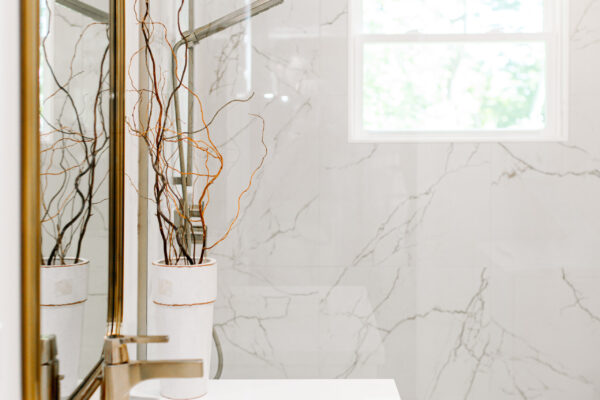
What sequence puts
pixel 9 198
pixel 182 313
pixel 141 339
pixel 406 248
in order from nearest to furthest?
pixel 9 198, pixel 141 339, pixel 182 313, pixel 406 248

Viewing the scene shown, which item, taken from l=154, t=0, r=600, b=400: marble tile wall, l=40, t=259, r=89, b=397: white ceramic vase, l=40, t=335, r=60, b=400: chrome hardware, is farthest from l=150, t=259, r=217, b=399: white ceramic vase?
l=154, t=0, r=600, b=400: marble tile wall


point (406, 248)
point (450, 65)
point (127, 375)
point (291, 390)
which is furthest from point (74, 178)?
point (450, 65)

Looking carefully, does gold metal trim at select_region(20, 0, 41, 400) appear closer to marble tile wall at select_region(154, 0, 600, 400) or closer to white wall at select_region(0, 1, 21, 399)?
white wall at select_region(0, 1, 21, 399)

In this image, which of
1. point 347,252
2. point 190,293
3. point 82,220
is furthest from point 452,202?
point 82,220

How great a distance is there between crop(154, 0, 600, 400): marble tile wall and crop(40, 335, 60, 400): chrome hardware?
1131 millimetres

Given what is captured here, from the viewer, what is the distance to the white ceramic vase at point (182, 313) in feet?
3.11

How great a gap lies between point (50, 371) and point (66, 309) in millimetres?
123

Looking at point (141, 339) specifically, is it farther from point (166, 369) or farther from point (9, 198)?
point (9, 198)

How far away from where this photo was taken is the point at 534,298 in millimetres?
1831

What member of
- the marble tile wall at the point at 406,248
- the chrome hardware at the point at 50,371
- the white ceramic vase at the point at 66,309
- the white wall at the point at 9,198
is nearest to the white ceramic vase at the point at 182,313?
the white ceramic vase at the point at 66,309

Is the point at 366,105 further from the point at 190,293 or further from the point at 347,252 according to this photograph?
the point at 190,293

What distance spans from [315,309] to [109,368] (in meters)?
1.17

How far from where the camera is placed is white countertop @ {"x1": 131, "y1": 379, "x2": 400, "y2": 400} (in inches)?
39.8

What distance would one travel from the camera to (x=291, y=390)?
1.05 meters
